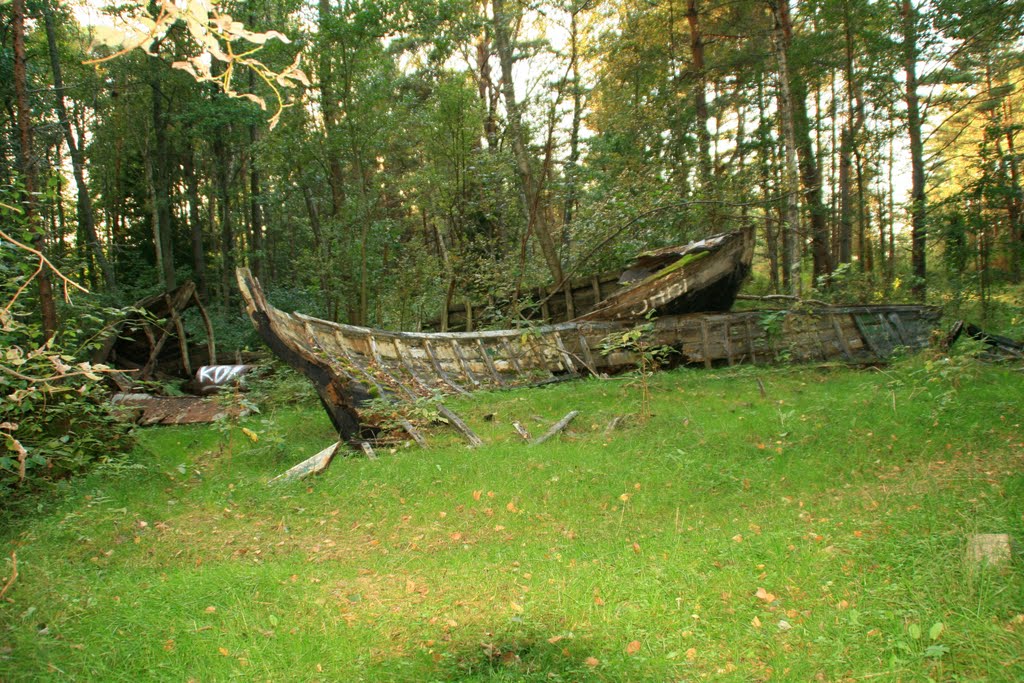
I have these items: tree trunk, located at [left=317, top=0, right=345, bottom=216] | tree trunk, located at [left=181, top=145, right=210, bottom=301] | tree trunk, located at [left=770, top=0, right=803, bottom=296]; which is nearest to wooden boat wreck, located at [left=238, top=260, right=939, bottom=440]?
tree trunk, located at [left=770, top=0, right=803, bottom=296]

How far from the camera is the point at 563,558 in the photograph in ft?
16.4

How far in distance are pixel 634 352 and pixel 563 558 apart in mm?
5603

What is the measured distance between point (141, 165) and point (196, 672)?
25796 millimetres

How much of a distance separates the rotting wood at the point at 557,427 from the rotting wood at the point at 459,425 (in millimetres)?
637

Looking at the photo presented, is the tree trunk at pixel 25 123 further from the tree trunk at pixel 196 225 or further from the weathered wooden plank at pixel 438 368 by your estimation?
the tree trunk at pixel 196 225

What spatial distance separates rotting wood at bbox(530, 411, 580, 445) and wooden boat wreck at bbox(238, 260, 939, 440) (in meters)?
2.41

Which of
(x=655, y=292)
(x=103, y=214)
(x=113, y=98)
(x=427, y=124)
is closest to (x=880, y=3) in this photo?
(x=655, y=292)

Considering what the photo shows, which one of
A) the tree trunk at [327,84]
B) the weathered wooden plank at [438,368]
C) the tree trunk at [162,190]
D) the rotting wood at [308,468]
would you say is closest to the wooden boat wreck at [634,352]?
the weathered wooden plank at [438,368]

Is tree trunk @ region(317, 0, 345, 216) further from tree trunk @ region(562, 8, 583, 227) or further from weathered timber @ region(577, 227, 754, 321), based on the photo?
weathered timber @ region(577, 227, 754, 321)

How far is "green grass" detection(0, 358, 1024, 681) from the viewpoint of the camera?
370 centimetres

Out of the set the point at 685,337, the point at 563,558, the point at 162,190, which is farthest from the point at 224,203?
the point at 563,558

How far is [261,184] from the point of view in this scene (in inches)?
933

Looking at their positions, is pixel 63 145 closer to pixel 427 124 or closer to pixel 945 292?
pixel 427 124

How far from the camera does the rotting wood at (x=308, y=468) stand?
22.2 feet
